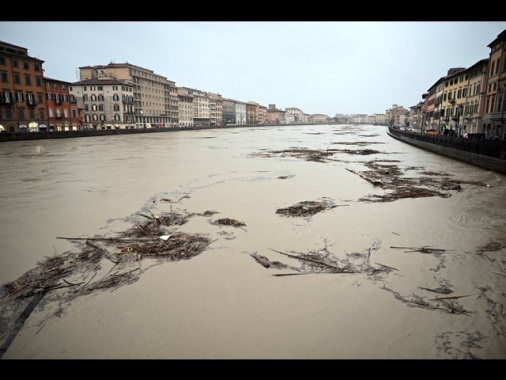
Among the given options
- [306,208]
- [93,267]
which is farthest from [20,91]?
[93,267]

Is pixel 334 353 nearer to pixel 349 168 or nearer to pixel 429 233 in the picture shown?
pixel 429 233

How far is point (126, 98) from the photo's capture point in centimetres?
7850

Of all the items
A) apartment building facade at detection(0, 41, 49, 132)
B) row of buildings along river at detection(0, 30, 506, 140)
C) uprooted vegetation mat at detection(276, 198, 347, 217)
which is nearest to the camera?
uprooted vegetation mat at detection(276, 198, 347, 217)

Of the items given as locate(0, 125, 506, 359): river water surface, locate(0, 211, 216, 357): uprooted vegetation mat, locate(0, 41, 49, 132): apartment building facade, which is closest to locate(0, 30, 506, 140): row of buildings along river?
locate(0, 41, 49, 132): apartment building facade

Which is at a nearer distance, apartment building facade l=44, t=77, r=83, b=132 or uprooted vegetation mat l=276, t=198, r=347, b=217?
uprooted vegetation mat l=276, t=198, r=347, b=217

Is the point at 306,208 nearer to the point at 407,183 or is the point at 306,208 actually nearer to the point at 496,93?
the point at 407,183

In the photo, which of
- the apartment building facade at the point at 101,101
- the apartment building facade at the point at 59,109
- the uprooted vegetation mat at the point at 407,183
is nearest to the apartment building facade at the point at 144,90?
the apartment building facade at the point at 101,101

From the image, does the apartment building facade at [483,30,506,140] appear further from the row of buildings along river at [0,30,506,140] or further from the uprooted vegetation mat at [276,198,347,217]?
the uprooted vegetation mat at [276,198,347,217]

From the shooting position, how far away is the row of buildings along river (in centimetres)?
3716

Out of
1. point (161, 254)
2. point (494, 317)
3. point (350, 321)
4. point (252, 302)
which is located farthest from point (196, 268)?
point (494, 317)

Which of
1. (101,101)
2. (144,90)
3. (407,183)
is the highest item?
(144,90)

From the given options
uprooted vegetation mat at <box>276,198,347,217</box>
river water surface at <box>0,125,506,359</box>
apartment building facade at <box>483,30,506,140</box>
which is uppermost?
apartment building facade at <box>483,30,506,140</box>

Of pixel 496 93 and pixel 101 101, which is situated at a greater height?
pixel 101 101

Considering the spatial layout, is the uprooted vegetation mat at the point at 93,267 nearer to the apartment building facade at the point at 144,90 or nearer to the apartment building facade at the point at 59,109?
the apartment building facade at the point at 59,109
